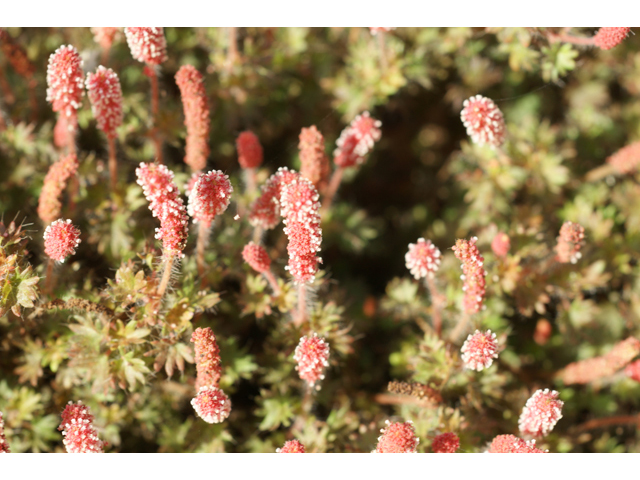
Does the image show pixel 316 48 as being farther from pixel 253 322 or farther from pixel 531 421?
pixel 531 421

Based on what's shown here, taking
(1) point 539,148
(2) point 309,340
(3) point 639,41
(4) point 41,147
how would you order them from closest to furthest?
(2) point 309,340
(4) point 41,147
(1) point 539,148
(3) point 639,41

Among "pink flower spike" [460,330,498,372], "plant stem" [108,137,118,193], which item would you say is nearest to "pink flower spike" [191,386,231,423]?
"pink flower spike" [460,330,498,372]

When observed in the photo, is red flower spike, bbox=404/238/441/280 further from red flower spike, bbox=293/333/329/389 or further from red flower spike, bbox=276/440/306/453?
red flower spike, bbox=276/440/306/453

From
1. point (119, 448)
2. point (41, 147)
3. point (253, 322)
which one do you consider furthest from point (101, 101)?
point (119, 448)

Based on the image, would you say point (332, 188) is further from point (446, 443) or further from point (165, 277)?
point (446, 443)

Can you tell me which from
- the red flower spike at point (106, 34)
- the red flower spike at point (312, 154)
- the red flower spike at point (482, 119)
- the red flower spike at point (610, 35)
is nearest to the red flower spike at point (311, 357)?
the red flower spike at point (312, 154)

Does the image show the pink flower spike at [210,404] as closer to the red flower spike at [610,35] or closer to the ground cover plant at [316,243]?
the ground cover plant at [316,243]
